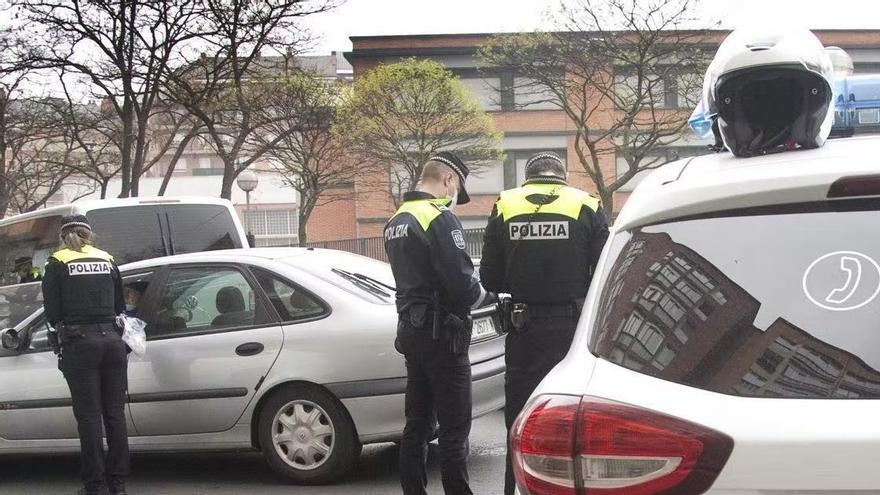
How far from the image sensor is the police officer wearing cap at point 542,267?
4.57 meters

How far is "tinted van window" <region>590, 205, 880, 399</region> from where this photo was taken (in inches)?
68.4

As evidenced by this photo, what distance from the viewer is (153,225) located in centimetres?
917

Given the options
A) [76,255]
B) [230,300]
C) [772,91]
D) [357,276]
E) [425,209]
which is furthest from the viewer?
[357,276]

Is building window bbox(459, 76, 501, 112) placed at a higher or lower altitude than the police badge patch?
higher

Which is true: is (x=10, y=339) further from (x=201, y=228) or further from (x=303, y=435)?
(x=201, y=228)

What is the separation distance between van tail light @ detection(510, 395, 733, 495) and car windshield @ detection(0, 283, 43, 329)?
22.4ft

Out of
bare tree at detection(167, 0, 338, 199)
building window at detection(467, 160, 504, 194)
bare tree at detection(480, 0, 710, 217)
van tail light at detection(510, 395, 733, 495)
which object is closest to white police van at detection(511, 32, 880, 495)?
van tail light at detection(510, 395, 733, 495)

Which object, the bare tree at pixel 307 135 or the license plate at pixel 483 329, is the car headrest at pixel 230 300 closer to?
the license plate at pixel 483 329

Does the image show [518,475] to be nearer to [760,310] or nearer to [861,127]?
[760,310]

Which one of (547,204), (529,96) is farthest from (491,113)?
(547,204)

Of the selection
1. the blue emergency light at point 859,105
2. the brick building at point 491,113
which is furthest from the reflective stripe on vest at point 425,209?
the brick building at point 491,113

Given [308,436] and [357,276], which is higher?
[357,276]

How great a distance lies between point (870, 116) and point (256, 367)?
3.67m

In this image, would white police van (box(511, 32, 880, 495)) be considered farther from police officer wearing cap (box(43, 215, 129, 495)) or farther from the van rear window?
the van rear window
